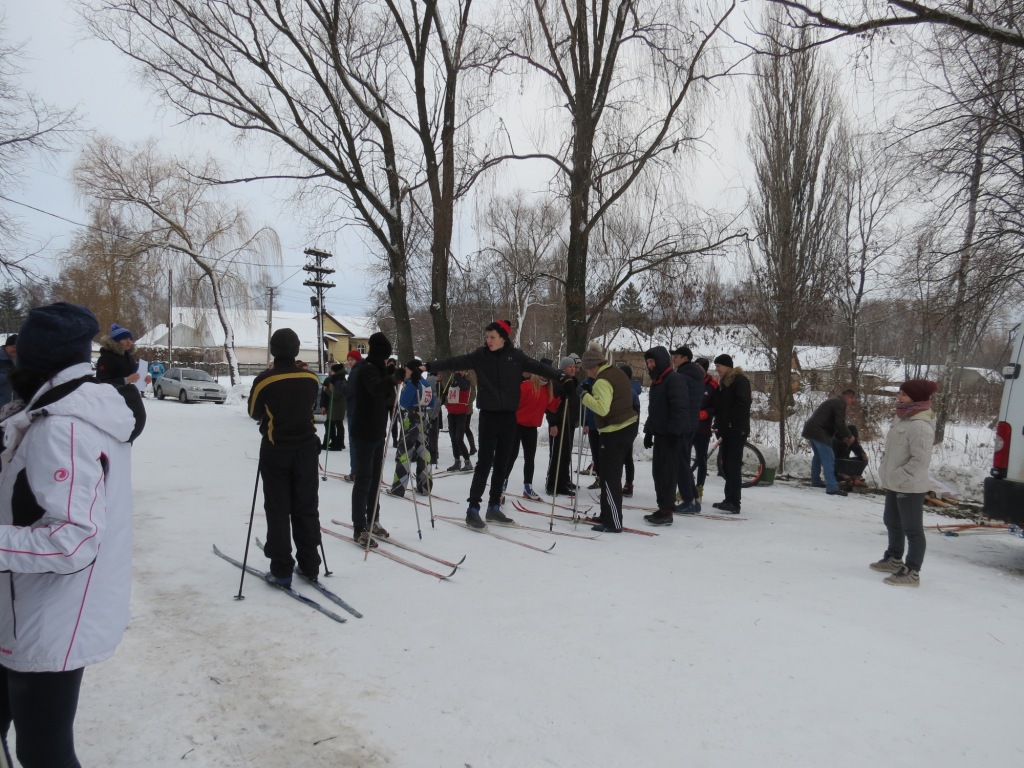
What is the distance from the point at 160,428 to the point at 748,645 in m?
14.4

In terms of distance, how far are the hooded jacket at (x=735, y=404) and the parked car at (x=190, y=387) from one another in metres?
23.7

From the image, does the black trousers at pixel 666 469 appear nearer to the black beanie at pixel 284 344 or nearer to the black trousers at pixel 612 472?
the black trousers at pixel 612 472

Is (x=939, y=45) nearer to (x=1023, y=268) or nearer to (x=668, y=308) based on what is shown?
(x=1023, y=268)

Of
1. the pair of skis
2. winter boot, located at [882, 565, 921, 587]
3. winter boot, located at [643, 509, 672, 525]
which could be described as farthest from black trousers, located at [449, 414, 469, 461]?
winter boot, located at [882, 565, 921, 587]

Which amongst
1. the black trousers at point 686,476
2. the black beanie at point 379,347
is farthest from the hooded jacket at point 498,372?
the black trousers at point 686,476

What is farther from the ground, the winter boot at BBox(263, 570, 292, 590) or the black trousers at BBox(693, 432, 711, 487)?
the black trousers at BBox(693, 432, 711, 487)

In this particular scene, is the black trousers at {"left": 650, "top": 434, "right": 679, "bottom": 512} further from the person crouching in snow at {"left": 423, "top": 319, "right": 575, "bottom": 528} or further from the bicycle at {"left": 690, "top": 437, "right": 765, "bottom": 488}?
the bicycle at {"left": 690, "top": 437, "right": 765, "bottom": 488}

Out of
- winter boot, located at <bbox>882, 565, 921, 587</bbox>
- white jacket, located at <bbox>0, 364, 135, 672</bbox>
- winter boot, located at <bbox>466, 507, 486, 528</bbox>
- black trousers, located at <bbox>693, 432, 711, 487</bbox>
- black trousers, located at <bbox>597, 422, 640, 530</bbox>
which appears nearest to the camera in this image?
white jacket, located at <bbox>0, 364, 135, 672</bbox>

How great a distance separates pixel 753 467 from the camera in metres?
10.9

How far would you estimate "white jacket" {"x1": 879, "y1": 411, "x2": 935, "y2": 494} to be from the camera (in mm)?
5133

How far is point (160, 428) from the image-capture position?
14.6 m

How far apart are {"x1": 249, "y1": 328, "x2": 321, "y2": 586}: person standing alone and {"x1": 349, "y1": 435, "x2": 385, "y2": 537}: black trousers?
42.2 inches

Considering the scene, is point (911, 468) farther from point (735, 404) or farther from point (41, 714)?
point (41, 714)

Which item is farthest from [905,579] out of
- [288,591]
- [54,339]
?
[54,339]
